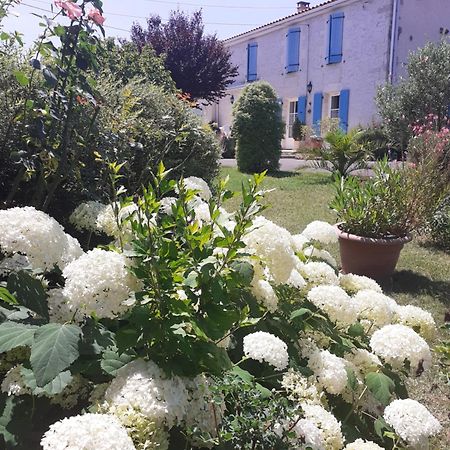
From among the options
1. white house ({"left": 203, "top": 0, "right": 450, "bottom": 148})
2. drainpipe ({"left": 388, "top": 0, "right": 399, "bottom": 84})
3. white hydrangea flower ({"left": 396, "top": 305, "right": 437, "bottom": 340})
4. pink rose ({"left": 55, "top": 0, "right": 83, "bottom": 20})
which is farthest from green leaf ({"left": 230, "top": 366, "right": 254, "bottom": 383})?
drainpipe ({"left": 388, "top": 0, "right": 399, "bottom": 84})

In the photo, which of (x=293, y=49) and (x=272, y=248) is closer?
(x=272, y=248)

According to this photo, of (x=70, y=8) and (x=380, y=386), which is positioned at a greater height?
(x=70, y=8)

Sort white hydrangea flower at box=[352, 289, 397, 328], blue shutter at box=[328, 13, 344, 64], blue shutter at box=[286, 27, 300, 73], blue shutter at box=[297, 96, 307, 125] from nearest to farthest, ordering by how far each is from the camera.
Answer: white hydrangea flower at box=[352, 289, 397, 328] < blue shutter at box=[328, 13, 344, 64] < blue shutter at box=[286, 27, 300, 73] < blue shutter at box=[297, 96, 307, 125]

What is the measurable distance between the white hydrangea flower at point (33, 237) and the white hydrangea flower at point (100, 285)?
6.7 inches

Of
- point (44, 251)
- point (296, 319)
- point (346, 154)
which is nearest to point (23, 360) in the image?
point (44, 251)

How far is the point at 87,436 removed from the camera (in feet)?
3.12

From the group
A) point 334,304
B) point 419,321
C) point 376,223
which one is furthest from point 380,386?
point 376,223

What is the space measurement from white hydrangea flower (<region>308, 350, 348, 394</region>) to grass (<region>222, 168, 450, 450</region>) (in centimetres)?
53

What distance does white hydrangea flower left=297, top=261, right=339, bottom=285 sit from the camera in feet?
6.89

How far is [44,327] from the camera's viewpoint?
1199 millimetres

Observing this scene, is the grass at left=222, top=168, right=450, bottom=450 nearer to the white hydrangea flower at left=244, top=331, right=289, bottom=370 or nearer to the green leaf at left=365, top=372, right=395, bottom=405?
the white hydrangea flower at left=244, top=331, right=289, bottom=370

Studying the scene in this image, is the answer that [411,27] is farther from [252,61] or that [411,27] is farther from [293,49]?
[252,61]

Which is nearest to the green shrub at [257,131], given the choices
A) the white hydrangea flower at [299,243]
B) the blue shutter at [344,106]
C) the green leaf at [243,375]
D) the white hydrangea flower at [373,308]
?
the blue shutter at [344,106]

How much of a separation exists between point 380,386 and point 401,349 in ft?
0.55
